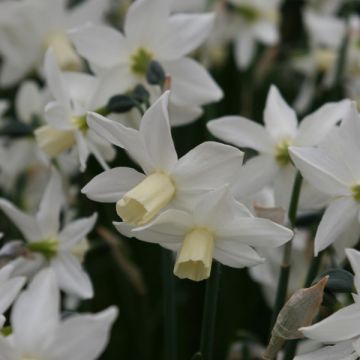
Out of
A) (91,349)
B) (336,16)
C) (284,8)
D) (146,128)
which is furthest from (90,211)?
(284,8)

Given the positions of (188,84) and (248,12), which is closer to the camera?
(188,84)

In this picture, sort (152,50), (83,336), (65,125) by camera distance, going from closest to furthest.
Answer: (83,336)
(65,125)
(152,50)

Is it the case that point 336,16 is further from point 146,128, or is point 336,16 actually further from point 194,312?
point 146,128

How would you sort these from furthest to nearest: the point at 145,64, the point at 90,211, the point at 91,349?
the point at 90,211
the point at 145,64
the point at 91,349

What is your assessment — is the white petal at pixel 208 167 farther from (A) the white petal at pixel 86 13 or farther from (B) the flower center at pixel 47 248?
(A) the white petal at pixel 86 13

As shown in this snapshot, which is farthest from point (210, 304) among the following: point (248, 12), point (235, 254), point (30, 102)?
point (248, 12)

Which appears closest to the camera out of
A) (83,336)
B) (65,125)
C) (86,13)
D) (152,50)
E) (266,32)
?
(83,336)

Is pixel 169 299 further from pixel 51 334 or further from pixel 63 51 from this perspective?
pixel 63 51
